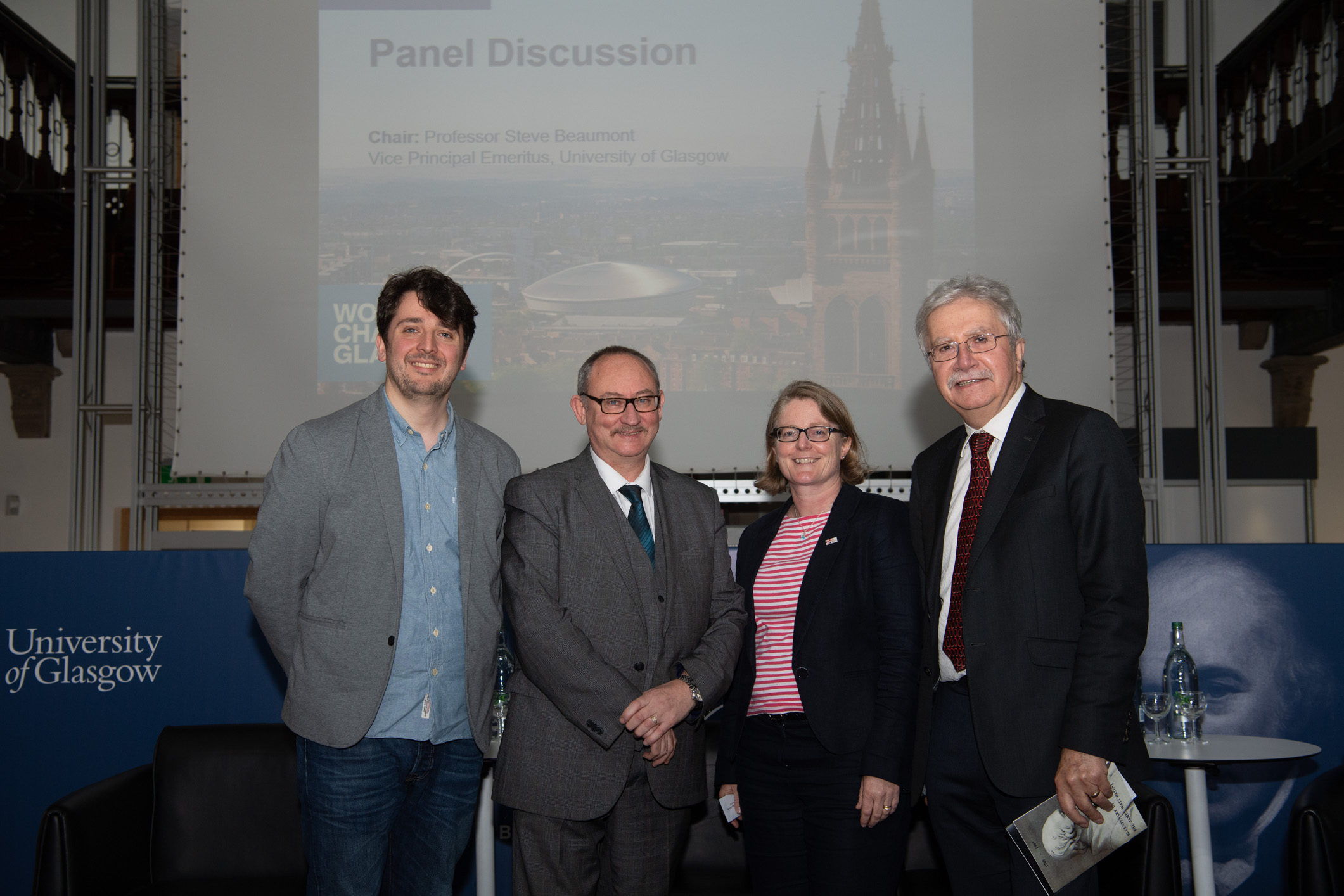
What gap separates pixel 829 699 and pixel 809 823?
300mm

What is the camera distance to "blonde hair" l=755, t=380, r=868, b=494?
231 centimetres

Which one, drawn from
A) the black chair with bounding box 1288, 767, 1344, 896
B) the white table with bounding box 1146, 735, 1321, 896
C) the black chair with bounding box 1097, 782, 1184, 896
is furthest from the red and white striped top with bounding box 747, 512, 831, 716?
the black chair with bounding box 1288, 767, 1344, 896

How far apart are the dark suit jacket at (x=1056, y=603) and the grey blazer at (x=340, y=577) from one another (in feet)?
3.64

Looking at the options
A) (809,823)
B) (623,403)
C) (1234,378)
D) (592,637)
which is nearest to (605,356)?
(623,403)

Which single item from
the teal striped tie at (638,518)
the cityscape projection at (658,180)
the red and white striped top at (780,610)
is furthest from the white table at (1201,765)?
the cityscape projection at (658,180)

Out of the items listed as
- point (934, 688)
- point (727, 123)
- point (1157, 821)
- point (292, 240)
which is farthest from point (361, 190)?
point (1157, 821)

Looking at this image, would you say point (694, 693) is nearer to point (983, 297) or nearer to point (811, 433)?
point (811, 433)

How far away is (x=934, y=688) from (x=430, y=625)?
1.16 meters

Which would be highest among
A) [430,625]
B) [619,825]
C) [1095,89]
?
[1095,89]

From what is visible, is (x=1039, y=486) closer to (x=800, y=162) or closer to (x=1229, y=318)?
(x=800, y=162)

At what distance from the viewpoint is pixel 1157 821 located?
2.38 meters

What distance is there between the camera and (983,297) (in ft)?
6.54

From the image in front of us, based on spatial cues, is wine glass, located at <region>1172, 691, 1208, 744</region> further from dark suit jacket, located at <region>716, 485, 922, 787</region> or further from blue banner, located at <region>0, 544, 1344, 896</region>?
dark suit jacket, located at <region>716, 485, 922, 787</region>

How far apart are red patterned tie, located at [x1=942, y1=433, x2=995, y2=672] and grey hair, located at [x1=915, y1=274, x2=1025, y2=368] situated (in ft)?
0.82
